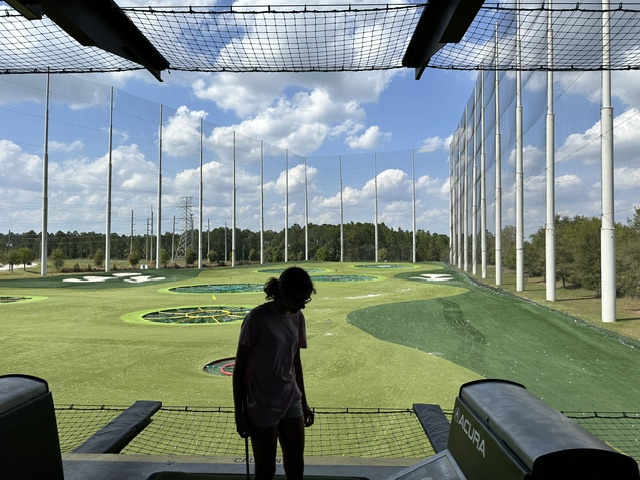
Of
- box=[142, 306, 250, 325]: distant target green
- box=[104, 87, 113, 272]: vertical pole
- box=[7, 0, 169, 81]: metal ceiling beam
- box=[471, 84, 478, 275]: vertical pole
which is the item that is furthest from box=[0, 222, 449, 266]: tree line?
box=[7, 0, 169, 81]: metal ceiling beam

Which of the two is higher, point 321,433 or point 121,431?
point 121,431

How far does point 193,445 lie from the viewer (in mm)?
3346

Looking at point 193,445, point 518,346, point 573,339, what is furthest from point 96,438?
point 573,339

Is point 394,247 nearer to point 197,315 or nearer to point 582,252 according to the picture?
point 582,252

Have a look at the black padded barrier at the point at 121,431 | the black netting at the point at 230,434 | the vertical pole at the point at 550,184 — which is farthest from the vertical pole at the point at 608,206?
the black padded barrier at the point at 121,431

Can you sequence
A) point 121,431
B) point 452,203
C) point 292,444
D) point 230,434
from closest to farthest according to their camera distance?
point 292,444, point 121,431, point 230,434, point 452,203

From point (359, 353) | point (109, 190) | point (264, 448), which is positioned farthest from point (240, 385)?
point (109, 190)

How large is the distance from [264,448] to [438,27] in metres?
2.08

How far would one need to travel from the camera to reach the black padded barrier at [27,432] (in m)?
1.72

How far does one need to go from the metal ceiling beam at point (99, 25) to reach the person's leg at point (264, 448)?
1.93m

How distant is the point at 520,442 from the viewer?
127cm

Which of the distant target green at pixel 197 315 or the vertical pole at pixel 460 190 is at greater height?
the vertical pole at pixel 460 190

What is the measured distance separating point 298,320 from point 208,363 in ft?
13.5

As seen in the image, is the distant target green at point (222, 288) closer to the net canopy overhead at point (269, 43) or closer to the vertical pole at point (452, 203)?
the net canopy overhead at point (269, 43)
